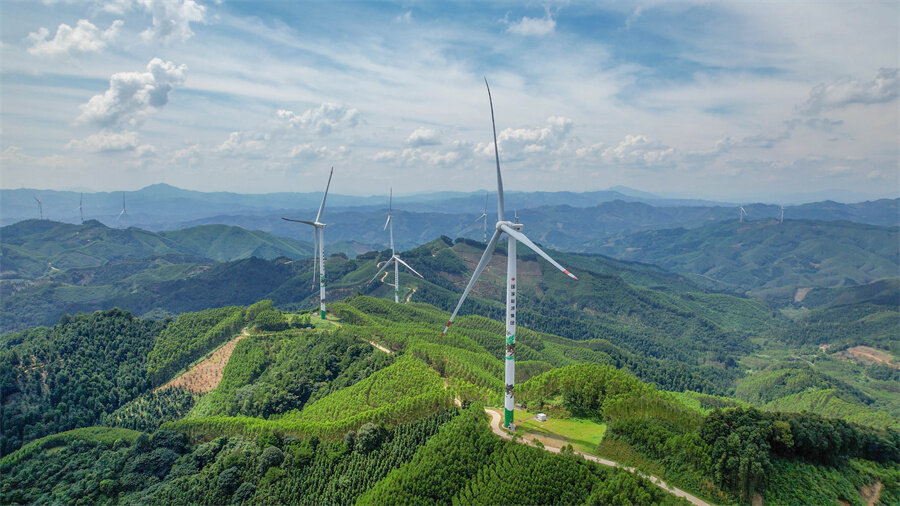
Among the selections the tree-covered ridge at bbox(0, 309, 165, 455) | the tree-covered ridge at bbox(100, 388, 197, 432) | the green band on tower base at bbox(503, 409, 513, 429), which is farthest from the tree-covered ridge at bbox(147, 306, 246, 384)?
the green band on tower base at bbox(503, 409, 513, 429)

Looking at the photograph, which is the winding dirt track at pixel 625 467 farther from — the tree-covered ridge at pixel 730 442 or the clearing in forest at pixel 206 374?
the clearing in forest at pixel 206 374

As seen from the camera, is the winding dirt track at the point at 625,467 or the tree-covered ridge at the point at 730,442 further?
the tree-covered ridge at the point at 730,442

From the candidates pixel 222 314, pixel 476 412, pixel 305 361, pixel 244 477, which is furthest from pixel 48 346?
pixel 476 412

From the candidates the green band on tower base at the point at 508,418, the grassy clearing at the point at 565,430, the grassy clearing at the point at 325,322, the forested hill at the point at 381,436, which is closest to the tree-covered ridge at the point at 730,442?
the forested hill at the point at 381,436

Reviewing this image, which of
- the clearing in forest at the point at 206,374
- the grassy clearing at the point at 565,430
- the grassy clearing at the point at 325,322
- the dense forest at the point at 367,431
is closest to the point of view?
the dense forest at the point at 367,431

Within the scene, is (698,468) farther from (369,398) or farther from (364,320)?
(364,320)

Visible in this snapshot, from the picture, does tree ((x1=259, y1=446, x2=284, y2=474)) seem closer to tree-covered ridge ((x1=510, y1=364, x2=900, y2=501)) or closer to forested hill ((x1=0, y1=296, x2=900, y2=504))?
forested hill ((x1=0, y1=296, x2=900, y2=504))
